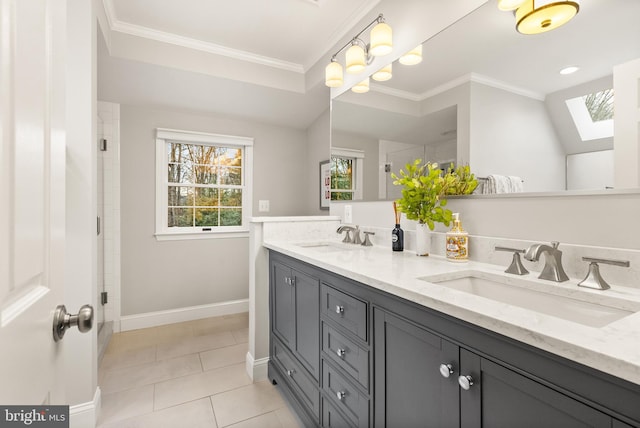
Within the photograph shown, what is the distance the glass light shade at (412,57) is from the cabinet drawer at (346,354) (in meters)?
1.54

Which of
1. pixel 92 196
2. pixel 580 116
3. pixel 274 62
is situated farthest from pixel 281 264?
pixel 274 62

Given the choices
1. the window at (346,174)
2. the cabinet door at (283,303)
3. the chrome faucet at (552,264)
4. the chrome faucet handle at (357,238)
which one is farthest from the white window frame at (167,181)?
the chrome faucet at (552,264)

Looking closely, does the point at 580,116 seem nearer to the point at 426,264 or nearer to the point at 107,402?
the point at 426,264

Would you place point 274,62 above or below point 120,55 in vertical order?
above

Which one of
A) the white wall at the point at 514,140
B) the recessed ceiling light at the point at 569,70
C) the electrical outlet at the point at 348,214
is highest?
the recessed ceiling light at the point at 569,70

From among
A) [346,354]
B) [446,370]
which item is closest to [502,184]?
[446,370]

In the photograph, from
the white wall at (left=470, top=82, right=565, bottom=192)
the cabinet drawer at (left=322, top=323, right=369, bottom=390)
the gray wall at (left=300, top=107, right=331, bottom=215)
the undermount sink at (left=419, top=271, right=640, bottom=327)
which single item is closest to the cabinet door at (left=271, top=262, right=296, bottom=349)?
the cabinet drawer at (left=322, top=323, right=369, bottom=390)

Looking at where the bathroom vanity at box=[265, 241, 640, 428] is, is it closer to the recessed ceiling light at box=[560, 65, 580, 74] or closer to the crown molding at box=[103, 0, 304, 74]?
the recessed ceiling light at box=[560, 65, 580, 74]

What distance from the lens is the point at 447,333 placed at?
2.79 ft

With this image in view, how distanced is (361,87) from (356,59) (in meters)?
0.23

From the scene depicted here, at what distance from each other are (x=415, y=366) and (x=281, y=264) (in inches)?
45.8

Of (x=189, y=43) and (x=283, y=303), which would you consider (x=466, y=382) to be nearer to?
(x=283, y=303)

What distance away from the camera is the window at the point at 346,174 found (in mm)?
A: 2400

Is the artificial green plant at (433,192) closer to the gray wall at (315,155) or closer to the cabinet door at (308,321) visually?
the cabinet door at (308,321)
